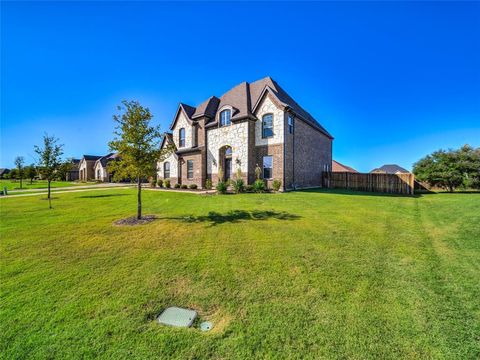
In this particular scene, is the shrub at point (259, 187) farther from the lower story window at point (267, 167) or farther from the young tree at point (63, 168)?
the young tree at point (63, 168)

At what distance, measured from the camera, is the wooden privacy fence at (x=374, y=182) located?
1836 centimetres

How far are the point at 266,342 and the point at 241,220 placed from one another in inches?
215

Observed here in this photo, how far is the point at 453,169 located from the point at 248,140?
17.2 m

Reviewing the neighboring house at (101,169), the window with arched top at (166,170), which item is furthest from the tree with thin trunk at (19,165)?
the window with arched top at (166,170)

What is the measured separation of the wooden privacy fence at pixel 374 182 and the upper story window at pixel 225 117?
40.4 feet

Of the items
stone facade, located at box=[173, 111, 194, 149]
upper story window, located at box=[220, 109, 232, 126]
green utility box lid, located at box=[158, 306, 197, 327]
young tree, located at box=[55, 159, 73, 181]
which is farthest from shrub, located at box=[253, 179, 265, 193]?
young tree, located at box=[55, 159, 73, 181]

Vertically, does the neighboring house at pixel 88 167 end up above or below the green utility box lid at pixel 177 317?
above

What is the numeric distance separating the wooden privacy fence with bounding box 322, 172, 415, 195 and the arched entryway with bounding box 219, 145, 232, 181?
36.3 ft

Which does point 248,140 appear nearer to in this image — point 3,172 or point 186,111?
point 186,111

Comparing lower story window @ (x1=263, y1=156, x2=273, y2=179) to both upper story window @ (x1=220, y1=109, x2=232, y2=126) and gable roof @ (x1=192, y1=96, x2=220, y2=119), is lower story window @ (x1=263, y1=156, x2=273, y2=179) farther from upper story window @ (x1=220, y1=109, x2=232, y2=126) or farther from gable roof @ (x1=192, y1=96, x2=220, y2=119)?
gable roof @ (x1=192, y1=96, x2=220, y2=119)

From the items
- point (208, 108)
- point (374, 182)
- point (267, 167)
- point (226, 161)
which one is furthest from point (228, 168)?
point (374, 182)

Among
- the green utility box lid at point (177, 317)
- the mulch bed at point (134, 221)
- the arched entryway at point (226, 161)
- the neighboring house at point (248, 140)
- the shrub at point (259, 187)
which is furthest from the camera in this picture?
the arched entryway at point (226, 161)

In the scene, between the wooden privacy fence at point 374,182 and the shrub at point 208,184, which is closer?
the wooden privacy fence at point 374,182

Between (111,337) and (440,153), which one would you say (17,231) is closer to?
(111,337)
